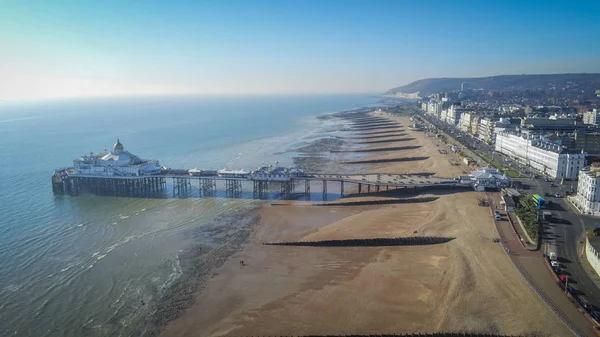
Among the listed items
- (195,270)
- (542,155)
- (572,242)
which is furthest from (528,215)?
(195,270)

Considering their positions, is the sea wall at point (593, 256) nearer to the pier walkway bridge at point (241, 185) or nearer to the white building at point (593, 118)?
the pier walkway bridge at point (241, 185)

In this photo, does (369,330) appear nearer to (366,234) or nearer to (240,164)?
(366,234)

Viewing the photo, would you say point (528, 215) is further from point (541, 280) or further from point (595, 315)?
point (595, 315)

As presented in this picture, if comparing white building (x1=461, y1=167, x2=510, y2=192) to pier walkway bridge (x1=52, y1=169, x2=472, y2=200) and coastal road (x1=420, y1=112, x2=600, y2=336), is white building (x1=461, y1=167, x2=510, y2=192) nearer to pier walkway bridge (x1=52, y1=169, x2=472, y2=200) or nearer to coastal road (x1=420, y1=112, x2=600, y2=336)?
pier walkway bridge (x1=52, y1=169, x2=472, y2=200)

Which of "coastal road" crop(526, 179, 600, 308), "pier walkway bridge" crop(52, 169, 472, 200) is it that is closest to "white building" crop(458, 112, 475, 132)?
"pier walkway bridge" crop(52, 169, 472, 200)

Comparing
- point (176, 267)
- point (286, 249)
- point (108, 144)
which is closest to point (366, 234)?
point (286, 249)
